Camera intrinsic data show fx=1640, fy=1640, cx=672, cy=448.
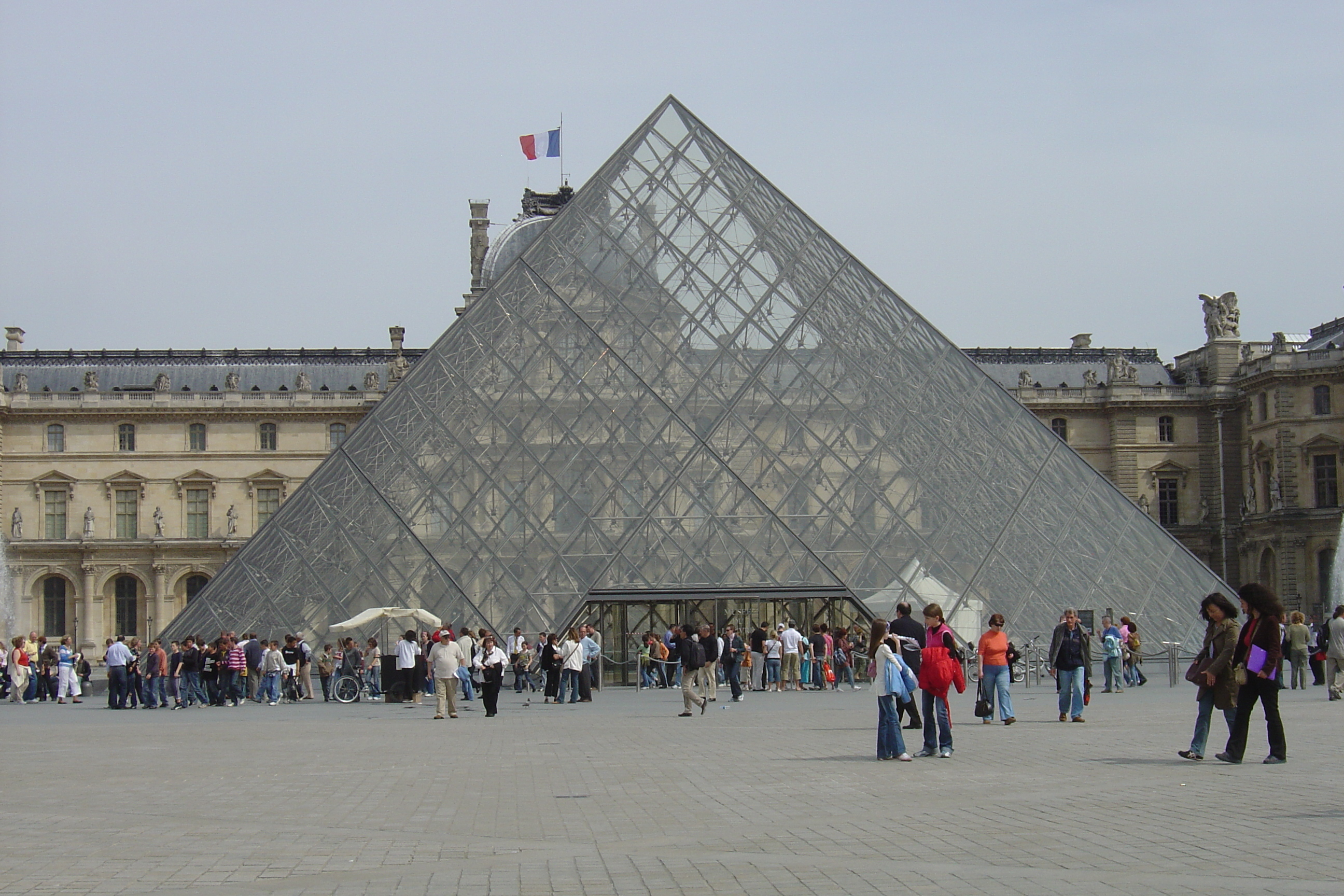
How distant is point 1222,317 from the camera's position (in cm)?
6325

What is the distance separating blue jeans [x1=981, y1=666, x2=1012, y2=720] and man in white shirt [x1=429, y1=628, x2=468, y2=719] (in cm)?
611

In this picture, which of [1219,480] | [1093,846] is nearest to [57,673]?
[1093,846]

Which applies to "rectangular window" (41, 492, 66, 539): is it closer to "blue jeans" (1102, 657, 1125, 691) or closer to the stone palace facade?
the stone palace facade

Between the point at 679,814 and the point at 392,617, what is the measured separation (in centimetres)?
1352

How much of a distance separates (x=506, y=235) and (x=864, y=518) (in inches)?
1633

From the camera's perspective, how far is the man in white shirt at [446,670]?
18047mm

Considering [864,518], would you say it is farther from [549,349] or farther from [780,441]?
[549,349]

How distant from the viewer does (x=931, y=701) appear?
11.9 m

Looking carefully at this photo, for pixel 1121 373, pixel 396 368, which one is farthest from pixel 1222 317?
pixel 396 368

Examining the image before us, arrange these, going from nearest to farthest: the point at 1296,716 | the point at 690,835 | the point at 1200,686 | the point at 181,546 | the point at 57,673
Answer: the point at 690,835 → the point at 1200,686 → the point at 1296,716 → the point at 57,673 → the point at 181,546

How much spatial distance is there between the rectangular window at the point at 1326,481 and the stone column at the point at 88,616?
44.6 metres

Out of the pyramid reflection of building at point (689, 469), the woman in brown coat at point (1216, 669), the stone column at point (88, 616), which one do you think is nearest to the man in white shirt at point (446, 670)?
the pyramid reflection of building at point (689, 469)

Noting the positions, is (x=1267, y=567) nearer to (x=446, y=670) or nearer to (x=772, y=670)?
(x=772, y=670)

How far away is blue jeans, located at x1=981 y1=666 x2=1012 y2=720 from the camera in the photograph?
1482 cm
